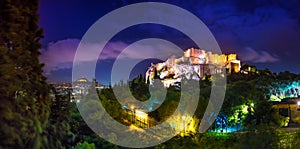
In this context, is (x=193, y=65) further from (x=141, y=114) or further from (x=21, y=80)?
(x=21, y=80)

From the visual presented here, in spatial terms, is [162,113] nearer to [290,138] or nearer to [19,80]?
[290,138]

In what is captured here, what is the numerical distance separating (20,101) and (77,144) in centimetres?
214

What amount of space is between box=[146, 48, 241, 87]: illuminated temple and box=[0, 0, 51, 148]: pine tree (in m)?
28.1

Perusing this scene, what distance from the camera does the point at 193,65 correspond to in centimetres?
3934

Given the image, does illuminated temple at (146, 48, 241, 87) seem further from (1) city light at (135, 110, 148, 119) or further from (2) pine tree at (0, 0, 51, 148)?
(2) pine tree at (0, 0, 51, 148)

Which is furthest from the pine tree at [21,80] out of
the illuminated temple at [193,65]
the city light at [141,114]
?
the illuminated temple at [193,65]

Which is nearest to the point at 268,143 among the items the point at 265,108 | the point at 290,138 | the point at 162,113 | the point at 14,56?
the point at 290,138

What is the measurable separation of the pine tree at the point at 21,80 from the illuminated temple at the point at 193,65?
92.3ft

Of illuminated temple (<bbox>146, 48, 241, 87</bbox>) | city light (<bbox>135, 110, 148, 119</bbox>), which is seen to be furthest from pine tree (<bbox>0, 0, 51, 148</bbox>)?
illuminated temple (<bbox>146, 48, 241, 87</bbox>)

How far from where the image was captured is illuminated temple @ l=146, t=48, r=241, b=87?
34.2 meters

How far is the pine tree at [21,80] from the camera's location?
2902mm

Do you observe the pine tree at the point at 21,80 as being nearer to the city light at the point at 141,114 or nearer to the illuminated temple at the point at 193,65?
the city light at the point at 141,114

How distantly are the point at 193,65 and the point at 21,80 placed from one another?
36.9 metres

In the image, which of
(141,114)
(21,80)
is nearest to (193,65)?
(141,114)
